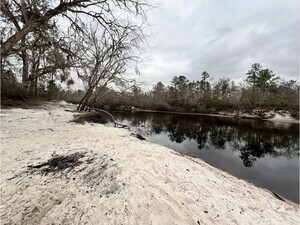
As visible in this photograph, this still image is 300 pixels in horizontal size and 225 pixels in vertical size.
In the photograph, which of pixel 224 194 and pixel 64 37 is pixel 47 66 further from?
pixel 224 194

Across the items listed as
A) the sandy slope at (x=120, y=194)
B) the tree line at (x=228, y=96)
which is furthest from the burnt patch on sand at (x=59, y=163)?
the tree line at (x=228, y=96)

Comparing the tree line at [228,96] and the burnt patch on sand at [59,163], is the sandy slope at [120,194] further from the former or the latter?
the tree line at [228,96]

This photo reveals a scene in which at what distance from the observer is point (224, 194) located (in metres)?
3.92

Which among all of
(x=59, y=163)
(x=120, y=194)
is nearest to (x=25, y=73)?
(x=59, y=163)

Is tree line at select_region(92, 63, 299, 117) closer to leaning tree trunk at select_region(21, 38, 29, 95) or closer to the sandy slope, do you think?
leaning tree trunk at select_region(21, 38, 29, 95)

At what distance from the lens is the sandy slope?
2791 millimetres

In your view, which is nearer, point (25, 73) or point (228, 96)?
point (25, 73)

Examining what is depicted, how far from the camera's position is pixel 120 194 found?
3.18 metres

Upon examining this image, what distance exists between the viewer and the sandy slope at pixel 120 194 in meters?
2.79

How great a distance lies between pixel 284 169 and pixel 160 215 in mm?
8190

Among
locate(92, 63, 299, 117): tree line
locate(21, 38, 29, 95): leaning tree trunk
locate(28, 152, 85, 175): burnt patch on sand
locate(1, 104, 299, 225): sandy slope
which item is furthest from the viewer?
locate(92, 63, 299, 117): tree line

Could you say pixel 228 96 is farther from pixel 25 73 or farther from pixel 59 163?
pixel 59 163

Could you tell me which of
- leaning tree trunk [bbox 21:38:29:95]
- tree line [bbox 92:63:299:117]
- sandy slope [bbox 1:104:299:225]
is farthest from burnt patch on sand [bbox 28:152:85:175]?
tree line [bbox 92:63:299:117]

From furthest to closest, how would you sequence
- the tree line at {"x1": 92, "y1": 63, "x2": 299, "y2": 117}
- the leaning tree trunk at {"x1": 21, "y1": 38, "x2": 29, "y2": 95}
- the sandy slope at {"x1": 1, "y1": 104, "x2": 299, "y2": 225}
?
the tree line at {"x1": 92, "y1": 63, "x2": 299, "y2": 117}, the leaning tree trunk at {"x1": 21, "y1": 38, "x2": 29, "y2": 95}, the sandy slope at {"x1": 1, "y1": 104, "x2": 299, "y2": 225}
